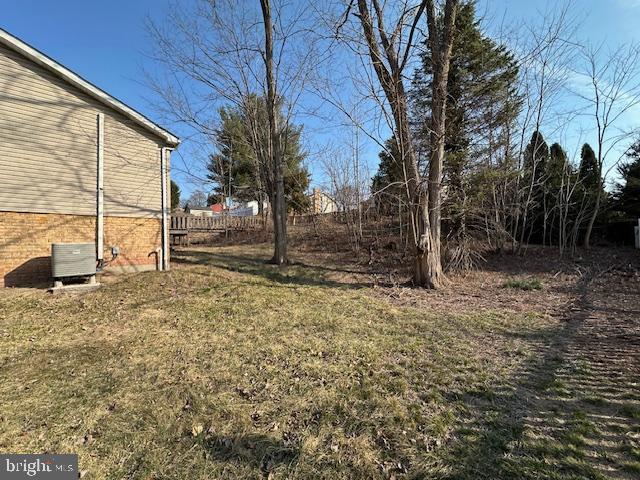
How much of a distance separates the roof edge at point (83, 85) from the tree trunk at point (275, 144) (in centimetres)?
310

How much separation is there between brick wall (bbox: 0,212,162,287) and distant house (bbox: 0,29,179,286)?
17 mm

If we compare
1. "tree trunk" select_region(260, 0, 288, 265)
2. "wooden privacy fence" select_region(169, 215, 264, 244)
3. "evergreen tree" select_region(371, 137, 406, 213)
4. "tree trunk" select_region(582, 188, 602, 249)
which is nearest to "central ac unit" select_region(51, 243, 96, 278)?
"tree trunk" select_region(260, 0, 288, 265)

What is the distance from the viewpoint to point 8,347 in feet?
14.1

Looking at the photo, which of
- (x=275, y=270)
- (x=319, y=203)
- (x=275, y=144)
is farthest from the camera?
(x=319, y=203)

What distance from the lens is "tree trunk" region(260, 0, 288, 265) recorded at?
10.9m

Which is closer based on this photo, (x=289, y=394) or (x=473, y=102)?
(x=289, y=394)

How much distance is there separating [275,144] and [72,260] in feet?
22.0

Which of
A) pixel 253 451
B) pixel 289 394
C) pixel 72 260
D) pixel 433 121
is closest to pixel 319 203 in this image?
pixel 433 121

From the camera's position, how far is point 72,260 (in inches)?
277

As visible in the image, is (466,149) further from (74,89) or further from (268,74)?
(74,89)

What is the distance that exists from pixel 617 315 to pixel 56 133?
12385 millimetres

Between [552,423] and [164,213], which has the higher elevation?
[164,213]

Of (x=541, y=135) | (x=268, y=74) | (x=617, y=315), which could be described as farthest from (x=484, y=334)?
(x=541, y=135)

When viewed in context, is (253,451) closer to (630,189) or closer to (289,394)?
(289,394)
